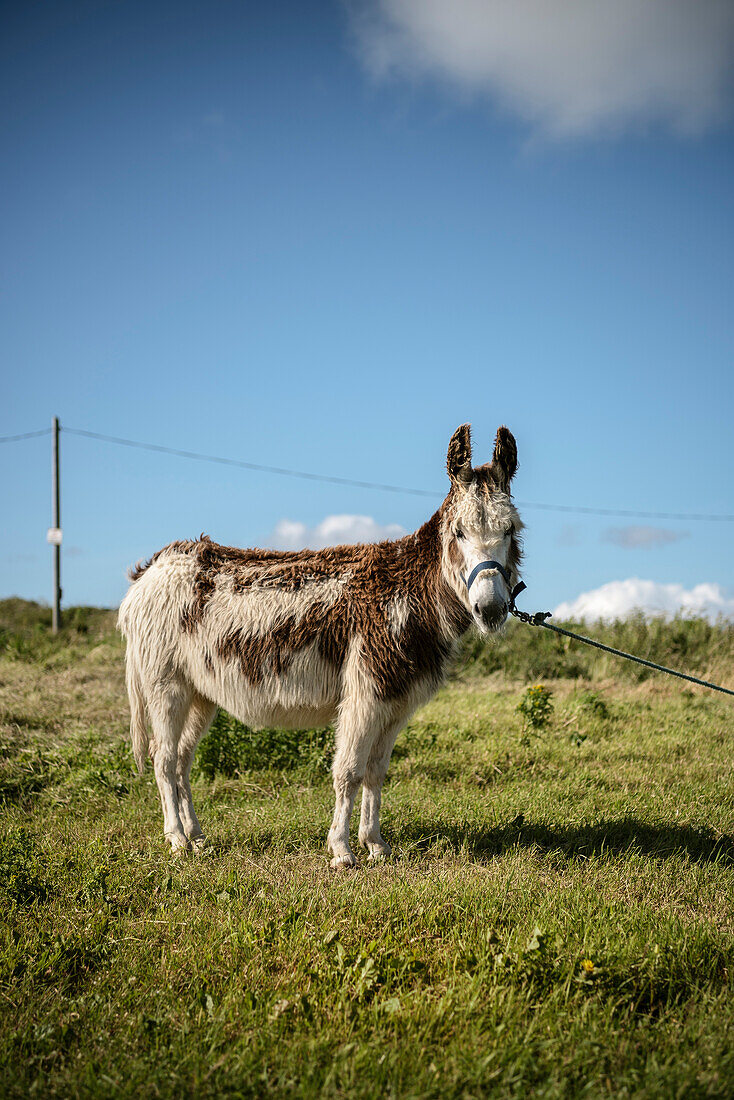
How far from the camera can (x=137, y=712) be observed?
5.79 m

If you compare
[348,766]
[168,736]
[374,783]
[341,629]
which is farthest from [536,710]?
[168,736]

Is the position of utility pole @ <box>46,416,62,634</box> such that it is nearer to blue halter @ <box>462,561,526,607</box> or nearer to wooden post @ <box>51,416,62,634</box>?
wooden post @ <box>51,416,62,634</box>

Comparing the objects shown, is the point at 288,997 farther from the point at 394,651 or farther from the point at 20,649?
the point at 20,649

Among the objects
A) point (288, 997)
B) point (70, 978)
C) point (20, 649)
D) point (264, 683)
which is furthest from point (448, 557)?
point (20, 649)

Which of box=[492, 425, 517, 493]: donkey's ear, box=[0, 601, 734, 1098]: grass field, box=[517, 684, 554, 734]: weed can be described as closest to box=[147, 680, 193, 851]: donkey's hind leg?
box=[0, 601, 734, 1098]: grass field

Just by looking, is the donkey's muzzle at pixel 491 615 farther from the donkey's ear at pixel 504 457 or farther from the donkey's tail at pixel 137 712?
the donkey's tail at pixel 137 712

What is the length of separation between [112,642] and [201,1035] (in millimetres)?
14320

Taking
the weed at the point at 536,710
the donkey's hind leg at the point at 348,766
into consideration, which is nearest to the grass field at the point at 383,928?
the donkey's hind leg at the point at 348,766

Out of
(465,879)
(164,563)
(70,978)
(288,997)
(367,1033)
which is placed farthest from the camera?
(164,563)

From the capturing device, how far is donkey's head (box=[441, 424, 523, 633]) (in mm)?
4422

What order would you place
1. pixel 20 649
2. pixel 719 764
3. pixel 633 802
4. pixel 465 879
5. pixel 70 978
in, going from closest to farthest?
pixel 70 978
pixel 465 879
pixel 633 802
pixel 719 764
pixel 20 649

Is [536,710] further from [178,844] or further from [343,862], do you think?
[178,844]

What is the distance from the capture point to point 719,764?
749 cm

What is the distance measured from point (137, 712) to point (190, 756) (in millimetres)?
570
